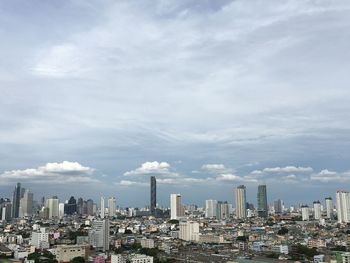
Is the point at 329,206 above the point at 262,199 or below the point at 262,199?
below

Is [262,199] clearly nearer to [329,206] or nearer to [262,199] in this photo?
[262,199]

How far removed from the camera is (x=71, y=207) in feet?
222

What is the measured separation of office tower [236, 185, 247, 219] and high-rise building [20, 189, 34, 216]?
33.5m

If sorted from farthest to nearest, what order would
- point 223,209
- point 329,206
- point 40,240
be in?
point 223,209 < point 329,206 < point 40,240

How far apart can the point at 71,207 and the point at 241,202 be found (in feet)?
96.1

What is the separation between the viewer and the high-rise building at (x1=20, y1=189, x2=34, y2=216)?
63.6 metres

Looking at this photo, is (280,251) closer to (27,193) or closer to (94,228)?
(94,228)

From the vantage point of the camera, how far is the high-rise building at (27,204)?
63562mm

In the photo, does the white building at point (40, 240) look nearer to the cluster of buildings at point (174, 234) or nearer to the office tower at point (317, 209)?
the cluster of buildings at point (174, 234)

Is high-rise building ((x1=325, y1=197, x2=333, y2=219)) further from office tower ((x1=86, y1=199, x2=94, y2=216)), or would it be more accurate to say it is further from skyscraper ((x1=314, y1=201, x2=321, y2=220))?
office tower ((x1=86, y1=199, x2=94, y2=216))

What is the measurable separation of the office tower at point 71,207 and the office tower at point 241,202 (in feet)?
92.0

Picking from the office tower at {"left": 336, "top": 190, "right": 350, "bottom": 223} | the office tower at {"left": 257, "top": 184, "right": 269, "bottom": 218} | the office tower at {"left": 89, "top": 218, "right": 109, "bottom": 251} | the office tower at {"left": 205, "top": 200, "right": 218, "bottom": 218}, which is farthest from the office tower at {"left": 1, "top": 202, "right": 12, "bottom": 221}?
the office tower at {"left": 336, "top": 190, "right": 350, "bottom": 223}

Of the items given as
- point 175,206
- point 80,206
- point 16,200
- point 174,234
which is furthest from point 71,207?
point 174,234

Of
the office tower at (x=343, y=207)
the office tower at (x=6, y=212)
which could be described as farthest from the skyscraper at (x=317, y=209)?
the office tower at (x=6, y=212)
